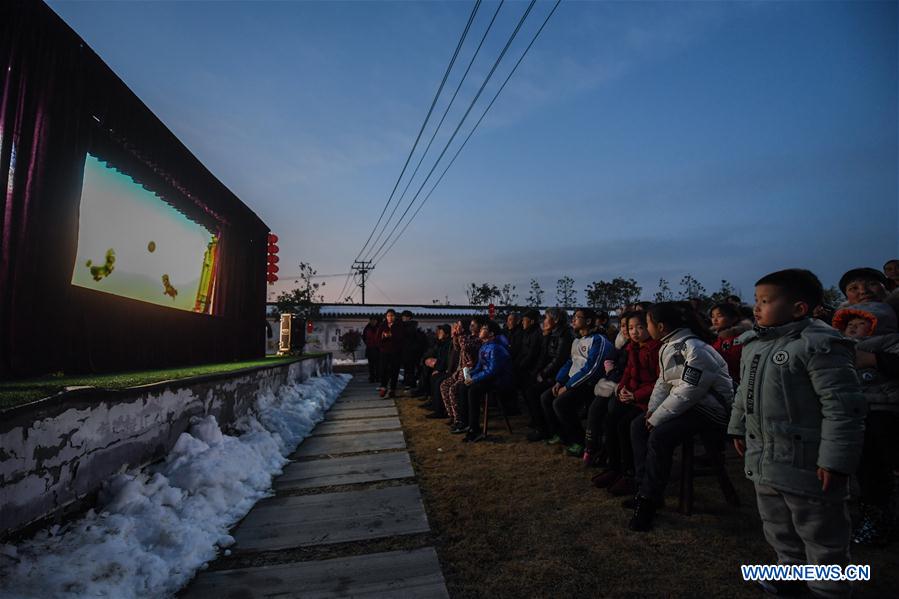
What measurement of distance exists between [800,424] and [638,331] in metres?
1.74

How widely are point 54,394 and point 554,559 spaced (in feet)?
9.14

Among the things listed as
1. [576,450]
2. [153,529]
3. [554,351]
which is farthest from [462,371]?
[153,529]

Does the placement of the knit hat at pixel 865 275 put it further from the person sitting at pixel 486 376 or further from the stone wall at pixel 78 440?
the stone wall at pixel 78 440

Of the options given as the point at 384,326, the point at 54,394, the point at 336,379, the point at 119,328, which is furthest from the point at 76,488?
the point at 336,379

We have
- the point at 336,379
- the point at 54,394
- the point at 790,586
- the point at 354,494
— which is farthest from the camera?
the point at 336,379

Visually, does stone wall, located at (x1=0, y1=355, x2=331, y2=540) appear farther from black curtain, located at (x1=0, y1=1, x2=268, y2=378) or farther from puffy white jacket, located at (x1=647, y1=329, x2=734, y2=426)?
puffy white jacket, located at (x1=647, y1=329, x2=734, y2=426)

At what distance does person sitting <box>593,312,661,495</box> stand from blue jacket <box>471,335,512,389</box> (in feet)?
6.37

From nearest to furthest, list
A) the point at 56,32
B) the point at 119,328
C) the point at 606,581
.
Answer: the point at 606,581
the point at 56,32
the point at 119,328

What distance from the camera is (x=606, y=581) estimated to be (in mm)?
2148

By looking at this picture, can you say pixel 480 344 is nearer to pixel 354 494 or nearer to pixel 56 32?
pixel 354 494

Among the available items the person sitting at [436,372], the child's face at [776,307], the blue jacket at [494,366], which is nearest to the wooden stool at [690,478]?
the child's face at [776,307]

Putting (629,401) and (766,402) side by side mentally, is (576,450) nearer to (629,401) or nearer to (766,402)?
(629,401)

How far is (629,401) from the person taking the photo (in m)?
3.56
